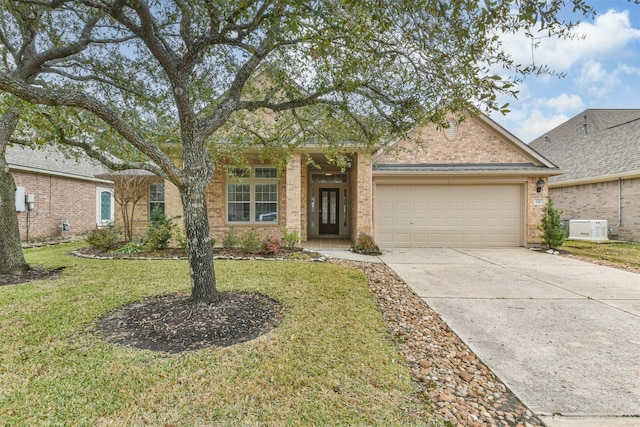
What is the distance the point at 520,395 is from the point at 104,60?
9133mm

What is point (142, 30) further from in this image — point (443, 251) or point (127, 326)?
point (443, 251)

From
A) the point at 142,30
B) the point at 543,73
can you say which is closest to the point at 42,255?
the point at 142,30

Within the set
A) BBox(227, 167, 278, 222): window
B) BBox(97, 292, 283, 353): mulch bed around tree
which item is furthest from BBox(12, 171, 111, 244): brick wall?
BBox(97, 292, 283, 353): mulch bed around tree

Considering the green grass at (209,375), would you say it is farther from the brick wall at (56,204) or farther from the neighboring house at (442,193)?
the brick wall at (56,204)

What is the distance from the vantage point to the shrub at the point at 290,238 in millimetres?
9828

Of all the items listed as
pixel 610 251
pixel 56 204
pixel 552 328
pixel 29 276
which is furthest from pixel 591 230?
pixel 56 204

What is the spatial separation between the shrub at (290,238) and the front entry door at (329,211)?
4.63m

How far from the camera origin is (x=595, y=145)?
1627 centimetres

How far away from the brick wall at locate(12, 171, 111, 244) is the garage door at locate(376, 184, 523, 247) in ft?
44.9

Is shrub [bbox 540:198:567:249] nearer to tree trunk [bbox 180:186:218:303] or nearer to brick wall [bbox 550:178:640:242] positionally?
brick wall [bbox 550:178:640:242]

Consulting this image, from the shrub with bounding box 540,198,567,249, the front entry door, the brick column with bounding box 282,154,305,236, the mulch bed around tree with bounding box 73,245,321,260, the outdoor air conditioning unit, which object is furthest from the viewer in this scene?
the front entry door

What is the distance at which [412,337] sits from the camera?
3.90 metres

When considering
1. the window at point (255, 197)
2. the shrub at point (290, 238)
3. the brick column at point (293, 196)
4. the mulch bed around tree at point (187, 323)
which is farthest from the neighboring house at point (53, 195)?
the mulch bed around tree at point (187, 323)

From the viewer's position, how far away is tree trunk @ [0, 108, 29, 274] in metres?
6.41
